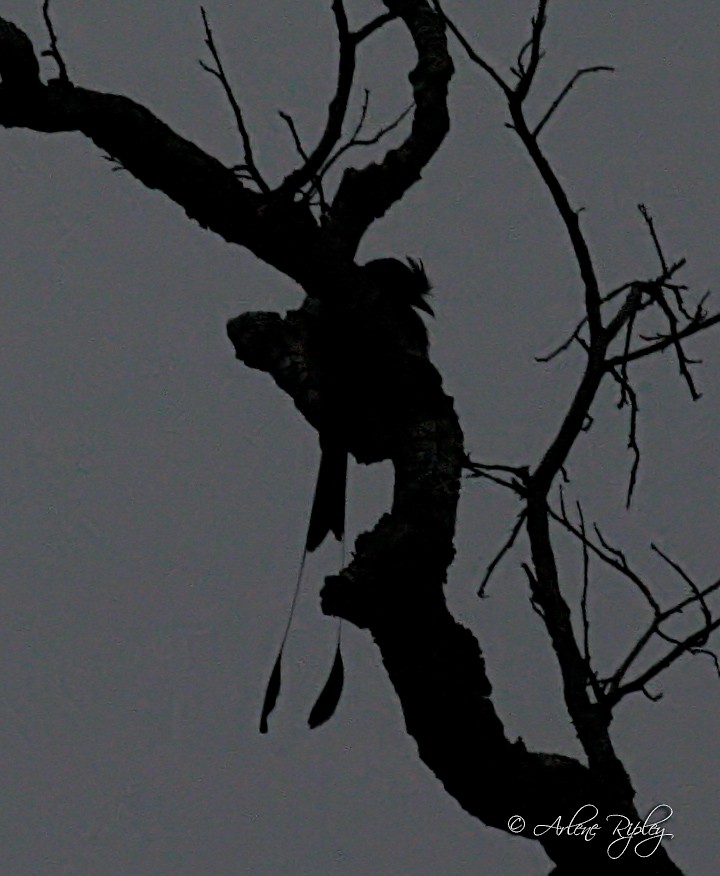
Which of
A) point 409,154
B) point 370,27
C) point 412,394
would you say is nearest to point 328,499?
point 412,394

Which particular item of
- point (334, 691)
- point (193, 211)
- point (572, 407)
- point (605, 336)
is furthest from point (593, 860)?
point (193, 211)

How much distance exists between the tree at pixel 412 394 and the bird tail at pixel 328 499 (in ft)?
0.16

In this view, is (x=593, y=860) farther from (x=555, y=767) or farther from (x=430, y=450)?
(x=430, y=450)

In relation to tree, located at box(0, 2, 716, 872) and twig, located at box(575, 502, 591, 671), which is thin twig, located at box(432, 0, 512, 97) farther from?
twig, located at box(575, 502, 591, 671)

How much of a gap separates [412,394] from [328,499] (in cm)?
26

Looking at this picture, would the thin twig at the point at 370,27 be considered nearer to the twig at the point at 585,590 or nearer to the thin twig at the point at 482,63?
the thin twig at the point at 482,63

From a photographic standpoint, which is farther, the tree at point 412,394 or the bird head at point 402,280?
the bird head at point 402,280

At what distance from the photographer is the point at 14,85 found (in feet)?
5.75

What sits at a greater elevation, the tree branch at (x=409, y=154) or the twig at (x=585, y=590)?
the tree branch at (x=409, y=154)

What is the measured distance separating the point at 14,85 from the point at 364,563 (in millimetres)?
973

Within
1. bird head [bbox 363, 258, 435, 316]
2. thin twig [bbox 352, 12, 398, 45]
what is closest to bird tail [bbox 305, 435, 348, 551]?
bird head [bbox 363, 258, 435, 316]

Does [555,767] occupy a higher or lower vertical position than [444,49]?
lower

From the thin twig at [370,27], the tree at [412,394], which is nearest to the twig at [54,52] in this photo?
the tree at [412,394]

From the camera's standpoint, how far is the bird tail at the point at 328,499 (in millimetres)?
1903
